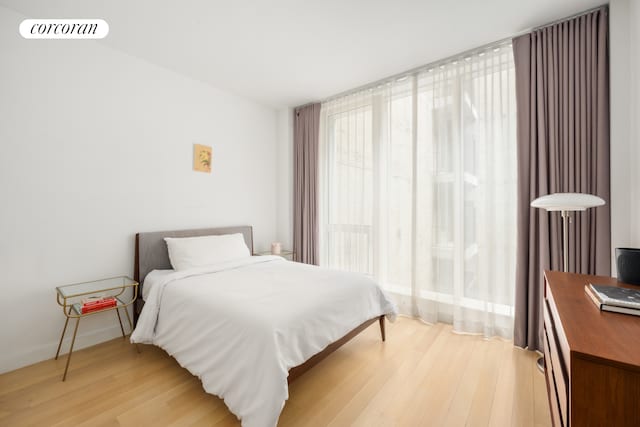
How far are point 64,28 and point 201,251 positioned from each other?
2.15 m

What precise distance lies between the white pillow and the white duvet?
0.88 feet

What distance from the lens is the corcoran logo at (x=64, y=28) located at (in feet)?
6.98

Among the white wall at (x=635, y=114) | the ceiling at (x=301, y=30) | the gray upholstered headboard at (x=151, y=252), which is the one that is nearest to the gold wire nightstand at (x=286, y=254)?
the gray upholstered headboard at (x=151, y=252)

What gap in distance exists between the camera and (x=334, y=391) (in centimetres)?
182

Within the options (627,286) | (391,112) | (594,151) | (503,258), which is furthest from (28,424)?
(594,151)

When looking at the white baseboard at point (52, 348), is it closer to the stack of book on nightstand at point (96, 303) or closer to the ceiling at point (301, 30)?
the stack of book on nightstand at point (96, 303)

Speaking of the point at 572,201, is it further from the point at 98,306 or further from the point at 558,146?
the point at 98,306

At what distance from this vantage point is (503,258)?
2.50 meters

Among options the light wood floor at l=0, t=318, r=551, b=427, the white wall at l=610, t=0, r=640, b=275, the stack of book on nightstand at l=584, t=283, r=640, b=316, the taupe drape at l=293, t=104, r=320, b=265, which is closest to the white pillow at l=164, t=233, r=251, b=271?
the light wood floor at l=0, t=318, r=551, b=427

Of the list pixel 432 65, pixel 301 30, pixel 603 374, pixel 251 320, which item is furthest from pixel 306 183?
pixel 603 374

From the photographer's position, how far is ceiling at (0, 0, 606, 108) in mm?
2023

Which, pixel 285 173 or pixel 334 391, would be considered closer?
pixel 334 391

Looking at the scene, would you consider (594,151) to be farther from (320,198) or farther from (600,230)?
(320,198)

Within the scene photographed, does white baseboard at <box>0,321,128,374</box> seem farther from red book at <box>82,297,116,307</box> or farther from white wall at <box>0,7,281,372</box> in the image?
red book at <box>82,297,116,307</box>
